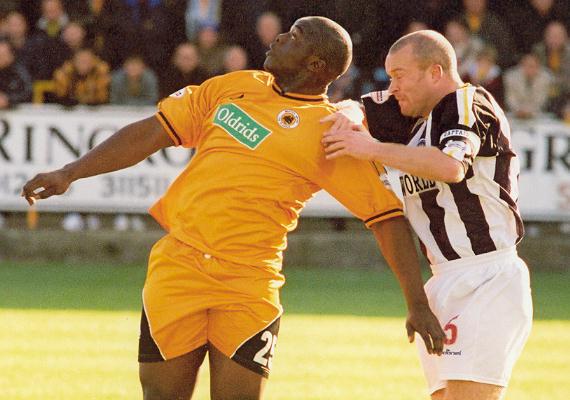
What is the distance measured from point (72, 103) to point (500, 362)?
11.1 meters

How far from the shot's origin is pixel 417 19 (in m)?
16.6

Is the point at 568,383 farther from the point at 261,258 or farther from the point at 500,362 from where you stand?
the point at 261,258

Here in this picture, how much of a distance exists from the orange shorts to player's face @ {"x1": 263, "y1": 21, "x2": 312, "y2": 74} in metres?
0.92

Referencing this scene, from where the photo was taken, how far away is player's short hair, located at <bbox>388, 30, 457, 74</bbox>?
588 centimetres

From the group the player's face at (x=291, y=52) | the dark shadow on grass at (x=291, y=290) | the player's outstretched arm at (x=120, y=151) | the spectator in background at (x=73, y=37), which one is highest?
the player's face at (x=291, y=52)

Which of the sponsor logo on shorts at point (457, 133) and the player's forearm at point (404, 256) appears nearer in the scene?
the sponsor logo on shorts at point (457, 133)

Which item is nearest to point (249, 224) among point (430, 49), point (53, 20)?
point (430, 49)

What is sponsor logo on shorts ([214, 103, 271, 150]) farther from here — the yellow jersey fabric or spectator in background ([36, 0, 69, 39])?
spectator in background ([36, 0, 69, 39])

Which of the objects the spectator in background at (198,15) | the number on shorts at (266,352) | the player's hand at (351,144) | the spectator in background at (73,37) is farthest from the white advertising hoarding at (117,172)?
the player's hand at (351,144)

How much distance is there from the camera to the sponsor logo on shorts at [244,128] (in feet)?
19.1

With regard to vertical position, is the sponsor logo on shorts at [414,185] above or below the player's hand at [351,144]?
below

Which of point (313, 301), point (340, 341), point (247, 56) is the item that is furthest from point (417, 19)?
point (340, 341)

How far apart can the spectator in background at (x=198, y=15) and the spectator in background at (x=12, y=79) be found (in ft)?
7.17

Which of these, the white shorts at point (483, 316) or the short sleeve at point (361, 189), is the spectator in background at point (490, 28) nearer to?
the white shorts at point (483, 316)
